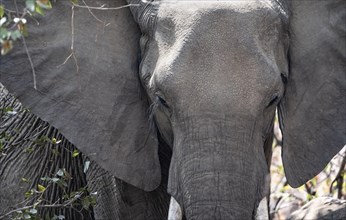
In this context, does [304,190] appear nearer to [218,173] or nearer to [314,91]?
[314,91]

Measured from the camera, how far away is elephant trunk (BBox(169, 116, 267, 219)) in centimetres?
604

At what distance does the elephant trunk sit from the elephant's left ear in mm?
541

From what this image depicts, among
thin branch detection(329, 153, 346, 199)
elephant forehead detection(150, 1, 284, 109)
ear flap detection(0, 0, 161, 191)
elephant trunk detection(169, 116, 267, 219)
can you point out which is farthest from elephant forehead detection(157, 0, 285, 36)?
thin branch detection(329, 153, 346, 199)

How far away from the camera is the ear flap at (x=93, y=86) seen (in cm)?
671

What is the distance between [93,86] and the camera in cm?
674

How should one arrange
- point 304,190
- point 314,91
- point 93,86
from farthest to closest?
point 304,190 → point 314,91 → point 93,86

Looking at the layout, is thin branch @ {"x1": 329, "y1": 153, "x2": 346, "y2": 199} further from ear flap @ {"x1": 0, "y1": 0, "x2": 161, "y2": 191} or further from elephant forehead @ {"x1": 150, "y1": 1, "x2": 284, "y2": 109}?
elephant forehead @ {"x1": 150, "y1": 1, "x2": 284, "y2": 109}

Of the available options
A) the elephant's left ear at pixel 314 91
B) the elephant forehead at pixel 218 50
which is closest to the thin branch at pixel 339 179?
the elephant's left ear at pixel 314 91

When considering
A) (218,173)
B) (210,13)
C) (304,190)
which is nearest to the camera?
(218,173)

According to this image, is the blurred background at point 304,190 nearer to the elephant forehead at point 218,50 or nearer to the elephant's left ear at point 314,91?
the elephant's left ear at point 314,91

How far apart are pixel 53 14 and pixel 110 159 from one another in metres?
0.70

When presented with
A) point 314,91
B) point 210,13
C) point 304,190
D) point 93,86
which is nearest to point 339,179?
point 304,190

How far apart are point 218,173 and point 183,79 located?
1.40 ft

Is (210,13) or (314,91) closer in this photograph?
(210,13)
